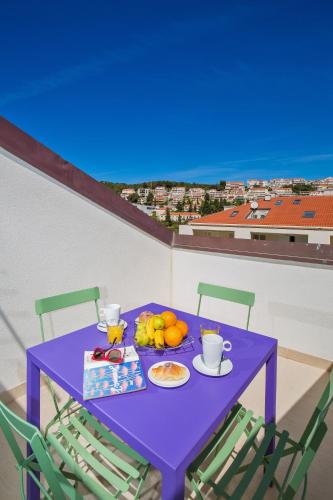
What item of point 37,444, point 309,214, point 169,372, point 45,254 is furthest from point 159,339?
point 309,214

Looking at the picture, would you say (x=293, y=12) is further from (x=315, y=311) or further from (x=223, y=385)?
(x=223, y=385)

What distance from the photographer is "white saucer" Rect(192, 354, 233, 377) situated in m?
0.88

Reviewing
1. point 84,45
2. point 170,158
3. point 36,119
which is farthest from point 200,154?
point 84,45

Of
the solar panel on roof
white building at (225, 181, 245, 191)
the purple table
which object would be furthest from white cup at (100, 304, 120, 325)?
white building at (225, 181, 245, 191)

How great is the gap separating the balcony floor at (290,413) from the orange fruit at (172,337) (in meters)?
0.57

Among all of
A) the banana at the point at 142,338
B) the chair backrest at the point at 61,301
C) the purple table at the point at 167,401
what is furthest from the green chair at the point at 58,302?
the banana at the point at 142,338

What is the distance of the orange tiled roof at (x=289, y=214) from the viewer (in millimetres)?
3996

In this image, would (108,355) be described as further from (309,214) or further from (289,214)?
(289,214)

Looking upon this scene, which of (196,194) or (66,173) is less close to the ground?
(196,194)

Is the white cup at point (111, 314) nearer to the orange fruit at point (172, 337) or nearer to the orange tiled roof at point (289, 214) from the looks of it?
the orange fruit at point (172, 337)

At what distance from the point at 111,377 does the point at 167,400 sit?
22 cm

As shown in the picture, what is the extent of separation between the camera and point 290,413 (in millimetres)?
1635

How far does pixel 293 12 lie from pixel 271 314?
10204 millimetres

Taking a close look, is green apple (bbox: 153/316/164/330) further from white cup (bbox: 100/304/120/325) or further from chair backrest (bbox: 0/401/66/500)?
chair backrest (bbox: 0/401/66/500)
